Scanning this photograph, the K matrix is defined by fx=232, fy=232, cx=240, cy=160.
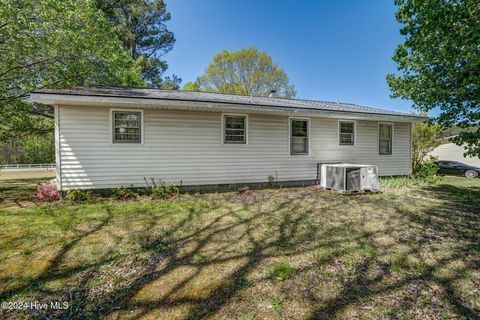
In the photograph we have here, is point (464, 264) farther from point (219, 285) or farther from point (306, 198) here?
point (306, 198)

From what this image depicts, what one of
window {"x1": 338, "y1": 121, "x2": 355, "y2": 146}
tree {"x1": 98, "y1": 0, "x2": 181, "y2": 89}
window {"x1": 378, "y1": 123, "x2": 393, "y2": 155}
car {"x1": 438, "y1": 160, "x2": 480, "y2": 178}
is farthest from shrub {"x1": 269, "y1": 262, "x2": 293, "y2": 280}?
tree {"x1": 98, "y1": 0, "x2": 181, "y2": 89}

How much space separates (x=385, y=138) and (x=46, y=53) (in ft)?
45.8

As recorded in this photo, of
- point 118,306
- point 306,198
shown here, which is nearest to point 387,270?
point 118,306

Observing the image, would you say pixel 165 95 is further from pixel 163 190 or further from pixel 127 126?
pixel 163 190

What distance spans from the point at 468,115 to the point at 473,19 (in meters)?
2.46

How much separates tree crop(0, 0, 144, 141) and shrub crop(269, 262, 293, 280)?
948 centimetres

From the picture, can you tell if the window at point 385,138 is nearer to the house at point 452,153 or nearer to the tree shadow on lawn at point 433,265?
the tree shadow on lawn at point 433,265

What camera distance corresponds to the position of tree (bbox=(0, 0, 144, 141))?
716 cm

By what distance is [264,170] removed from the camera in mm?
8461

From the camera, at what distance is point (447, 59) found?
18.4 ft

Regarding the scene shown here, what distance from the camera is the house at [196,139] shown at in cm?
645

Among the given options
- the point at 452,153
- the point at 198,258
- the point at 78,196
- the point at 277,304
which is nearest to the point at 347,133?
the point at 198,258

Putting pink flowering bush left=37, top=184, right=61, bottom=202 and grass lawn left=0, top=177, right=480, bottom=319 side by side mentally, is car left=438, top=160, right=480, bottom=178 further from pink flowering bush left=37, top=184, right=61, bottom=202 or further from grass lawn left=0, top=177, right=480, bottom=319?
pink flowering bush left=37, top=184, right=61, bottom=202

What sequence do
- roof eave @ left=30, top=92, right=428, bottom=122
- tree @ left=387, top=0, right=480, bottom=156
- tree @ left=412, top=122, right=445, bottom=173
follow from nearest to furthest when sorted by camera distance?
tree @ left=387, top=0, right=480, bottom=156 < roof eave @ left=30, top=92, right=428, bottom=122 < tree @ left=412, top=122, right=445, bottom=173
